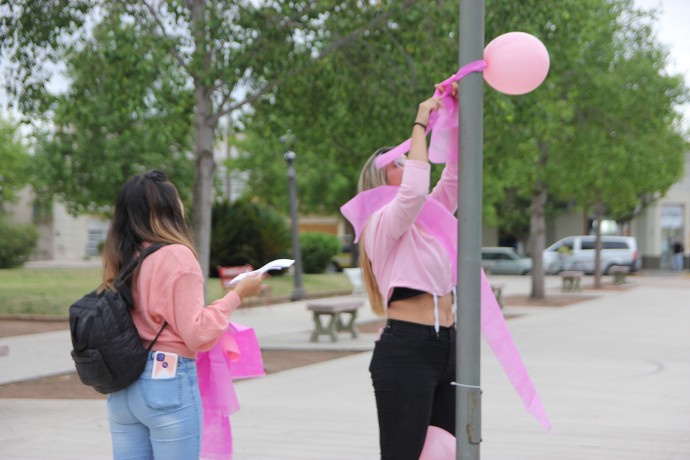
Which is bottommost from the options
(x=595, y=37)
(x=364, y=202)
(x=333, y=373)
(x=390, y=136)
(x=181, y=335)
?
(x=333, y=373)

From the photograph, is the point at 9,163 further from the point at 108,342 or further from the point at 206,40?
the point at 108,342

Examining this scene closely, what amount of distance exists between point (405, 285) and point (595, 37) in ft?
59.6

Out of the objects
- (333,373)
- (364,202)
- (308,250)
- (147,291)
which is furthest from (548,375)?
(308,250)

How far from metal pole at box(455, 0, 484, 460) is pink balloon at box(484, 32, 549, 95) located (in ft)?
0.27

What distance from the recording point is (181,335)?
3215 mm

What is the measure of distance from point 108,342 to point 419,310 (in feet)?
3.87

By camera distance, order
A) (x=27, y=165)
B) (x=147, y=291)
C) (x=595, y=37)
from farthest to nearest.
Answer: (x=27, y=165)
(x=595, y=37)
(x=147, y=291)

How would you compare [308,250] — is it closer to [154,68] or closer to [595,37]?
[595,37]

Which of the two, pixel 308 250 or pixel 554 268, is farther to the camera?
pixel 554 268

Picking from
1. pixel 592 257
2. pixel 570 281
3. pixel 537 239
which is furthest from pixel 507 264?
pixel 537 239

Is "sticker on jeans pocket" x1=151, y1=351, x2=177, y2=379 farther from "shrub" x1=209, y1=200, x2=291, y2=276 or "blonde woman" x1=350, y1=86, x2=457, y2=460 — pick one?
"shrub" x1=209, y1=200, x2=291, y2=276

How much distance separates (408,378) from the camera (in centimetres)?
354

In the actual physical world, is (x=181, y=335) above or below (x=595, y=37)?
below

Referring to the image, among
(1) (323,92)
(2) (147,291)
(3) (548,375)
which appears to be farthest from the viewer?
(1) (323,92)
